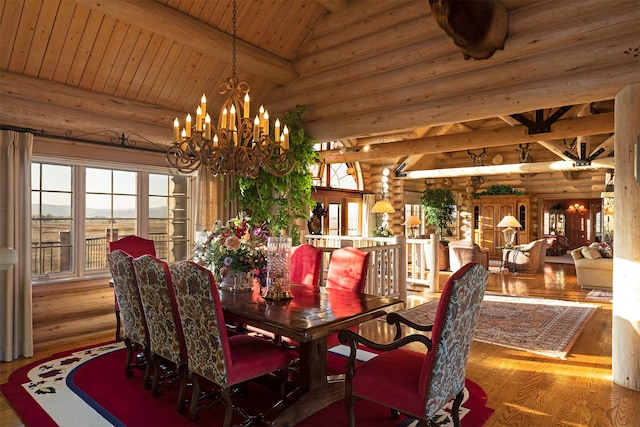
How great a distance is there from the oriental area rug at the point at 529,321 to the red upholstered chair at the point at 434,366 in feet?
8.20

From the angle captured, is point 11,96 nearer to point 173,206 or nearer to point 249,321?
point 173,206

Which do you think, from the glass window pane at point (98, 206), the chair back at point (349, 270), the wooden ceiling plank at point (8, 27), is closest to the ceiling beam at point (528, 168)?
the chair back at point (349, 270)

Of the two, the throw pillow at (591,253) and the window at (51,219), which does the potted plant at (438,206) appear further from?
the window at (51,219)

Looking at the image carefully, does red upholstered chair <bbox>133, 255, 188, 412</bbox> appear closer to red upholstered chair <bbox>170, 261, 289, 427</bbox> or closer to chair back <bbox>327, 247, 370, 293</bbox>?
red upholstered chair <bbox>170, 261, 289, 427</bbox>

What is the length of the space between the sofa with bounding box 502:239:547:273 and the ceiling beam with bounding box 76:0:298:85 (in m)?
7.41

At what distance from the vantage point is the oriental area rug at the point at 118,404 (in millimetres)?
2748

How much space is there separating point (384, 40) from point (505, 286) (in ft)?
18.7

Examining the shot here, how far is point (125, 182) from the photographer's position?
210 inches

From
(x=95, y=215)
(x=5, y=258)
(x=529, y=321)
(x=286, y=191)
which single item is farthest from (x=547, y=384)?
(x=95, y=215)

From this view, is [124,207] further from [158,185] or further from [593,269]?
[593,269]

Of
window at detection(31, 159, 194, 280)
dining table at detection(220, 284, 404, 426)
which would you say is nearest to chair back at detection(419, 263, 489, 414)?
dining table at detection(220, 284, 404, 426)

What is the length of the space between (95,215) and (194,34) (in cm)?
256

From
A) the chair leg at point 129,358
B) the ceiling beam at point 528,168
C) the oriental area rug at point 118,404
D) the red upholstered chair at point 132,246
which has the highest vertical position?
the ceiling beam at point 528,168

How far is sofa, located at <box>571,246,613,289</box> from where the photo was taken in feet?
24.9
